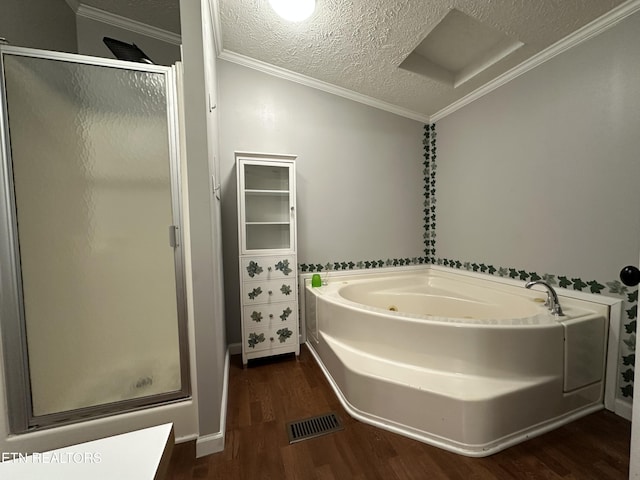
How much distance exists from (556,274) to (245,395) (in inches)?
87.2

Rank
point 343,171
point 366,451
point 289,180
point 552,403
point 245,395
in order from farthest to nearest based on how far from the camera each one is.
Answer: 1. point 343,171
2. point 289,180
3. point 245,395
4. point 552,403
5. point 366,451

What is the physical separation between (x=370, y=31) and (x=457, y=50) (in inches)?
29.1

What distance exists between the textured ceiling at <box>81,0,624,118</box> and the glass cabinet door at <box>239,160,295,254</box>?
2.93ft

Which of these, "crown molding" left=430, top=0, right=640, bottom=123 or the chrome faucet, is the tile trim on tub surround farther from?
"crown molding" left=430, top=0, right=640, bottom=123

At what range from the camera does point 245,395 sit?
158cm

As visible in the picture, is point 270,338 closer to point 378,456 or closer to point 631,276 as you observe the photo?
point 378,456

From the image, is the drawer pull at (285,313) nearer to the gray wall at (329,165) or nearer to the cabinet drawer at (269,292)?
the cabinet drawer at (269,292)

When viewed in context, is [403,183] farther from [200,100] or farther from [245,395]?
[245,395]

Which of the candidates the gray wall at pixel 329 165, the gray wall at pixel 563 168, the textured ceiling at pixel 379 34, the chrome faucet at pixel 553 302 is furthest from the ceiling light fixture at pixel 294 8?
the chrome faucet at pixel 553 302

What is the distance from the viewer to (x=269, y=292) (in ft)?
6.48

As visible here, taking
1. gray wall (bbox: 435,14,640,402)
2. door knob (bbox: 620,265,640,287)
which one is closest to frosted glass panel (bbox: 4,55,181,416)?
door knob (bbox: 620,265,640,287)

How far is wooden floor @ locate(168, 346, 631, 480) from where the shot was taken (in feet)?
3.46

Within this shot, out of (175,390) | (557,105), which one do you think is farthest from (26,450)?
(557,105)

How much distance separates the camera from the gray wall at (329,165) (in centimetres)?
209
